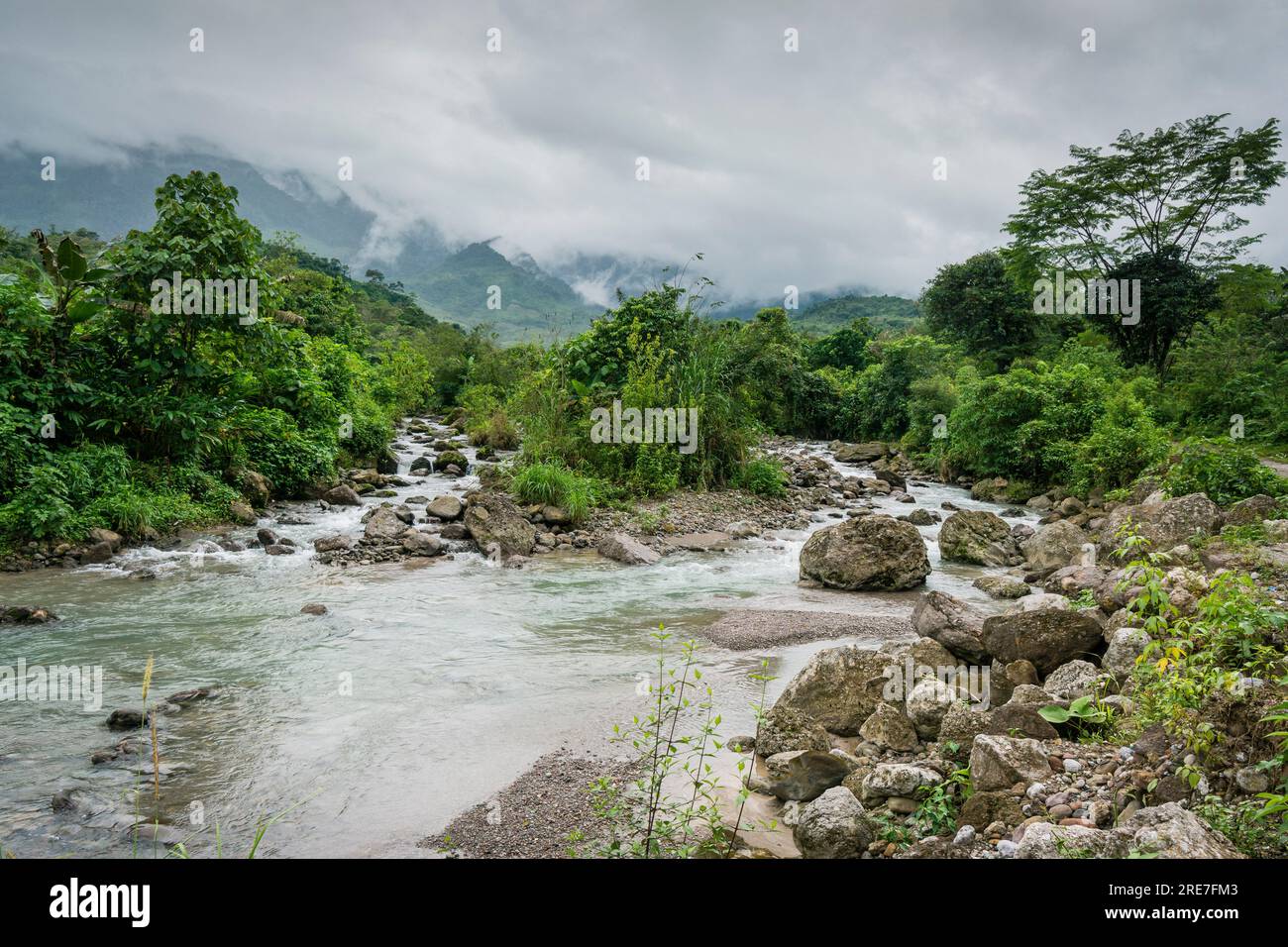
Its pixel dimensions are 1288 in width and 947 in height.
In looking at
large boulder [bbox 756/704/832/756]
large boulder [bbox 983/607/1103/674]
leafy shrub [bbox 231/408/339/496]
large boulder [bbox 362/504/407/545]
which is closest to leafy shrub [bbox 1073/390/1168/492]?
large boulder [bbox 983/607/1103/674]

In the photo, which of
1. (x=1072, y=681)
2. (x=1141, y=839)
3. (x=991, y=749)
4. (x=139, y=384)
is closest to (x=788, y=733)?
(x=991, y=749)

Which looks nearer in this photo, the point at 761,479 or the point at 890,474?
the point at 761,479

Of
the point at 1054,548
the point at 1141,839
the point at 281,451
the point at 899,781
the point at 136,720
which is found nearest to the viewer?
the point at 1141,839

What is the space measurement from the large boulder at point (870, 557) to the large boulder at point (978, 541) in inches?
77.0

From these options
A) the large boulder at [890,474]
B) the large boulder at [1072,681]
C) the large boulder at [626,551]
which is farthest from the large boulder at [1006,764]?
the large boulder at [890,474]

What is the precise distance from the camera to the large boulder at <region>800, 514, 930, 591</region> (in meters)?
11.0

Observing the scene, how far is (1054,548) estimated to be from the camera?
1168cm

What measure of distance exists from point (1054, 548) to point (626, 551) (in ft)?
24.2

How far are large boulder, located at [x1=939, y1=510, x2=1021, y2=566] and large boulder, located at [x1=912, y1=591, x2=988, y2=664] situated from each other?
18.7ft

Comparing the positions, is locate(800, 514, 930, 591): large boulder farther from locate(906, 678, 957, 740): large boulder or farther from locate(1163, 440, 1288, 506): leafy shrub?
locate(906, 678, 957, 740): large boulder

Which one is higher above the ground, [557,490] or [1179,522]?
[557,490]

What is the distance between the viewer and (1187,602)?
5309 millimetres

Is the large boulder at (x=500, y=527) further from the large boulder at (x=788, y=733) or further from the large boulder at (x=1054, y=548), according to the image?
the large boulder at (x=1054, y=548)

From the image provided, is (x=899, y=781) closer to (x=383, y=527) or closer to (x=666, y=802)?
(x=666, y=802)
